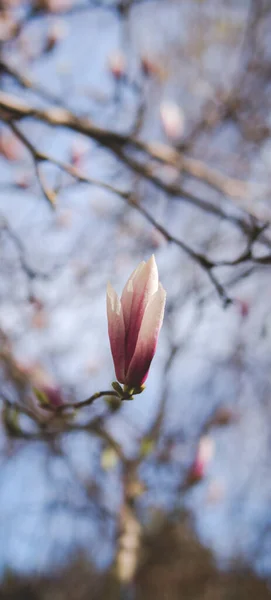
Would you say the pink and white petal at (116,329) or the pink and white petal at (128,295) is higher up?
the pink and white petal at (128,295)

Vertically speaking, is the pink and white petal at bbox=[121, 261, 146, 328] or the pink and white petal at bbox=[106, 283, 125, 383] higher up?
the pink and white petal at bbox=[121, 261, 146, 328]

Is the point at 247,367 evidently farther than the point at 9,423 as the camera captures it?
Yes

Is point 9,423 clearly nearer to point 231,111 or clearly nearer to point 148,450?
point 148,450

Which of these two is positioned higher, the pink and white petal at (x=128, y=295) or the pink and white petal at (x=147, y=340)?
the pink and white petal at (x=128, y=295)

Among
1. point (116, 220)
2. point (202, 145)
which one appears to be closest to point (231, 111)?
point (202, 145)
